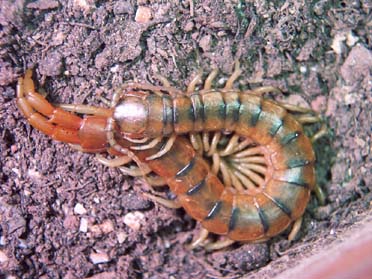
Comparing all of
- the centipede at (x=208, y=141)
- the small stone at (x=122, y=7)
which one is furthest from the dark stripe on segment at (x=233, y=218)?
the small stone at (x=122, y=7)

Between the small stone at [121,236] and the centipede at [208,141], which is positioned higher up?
the centipede at [208,141]

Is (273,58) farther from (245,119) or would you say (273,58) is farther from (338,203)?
(338,203)

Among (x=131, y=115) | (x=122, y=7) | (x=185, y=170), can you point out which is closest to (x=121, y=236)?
(x=185, y=170)

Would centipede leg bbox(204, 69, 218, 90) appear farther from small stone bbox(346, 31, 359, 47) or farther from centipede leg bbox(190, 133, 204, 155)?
small stone bbox(346, 31, 359, 47)

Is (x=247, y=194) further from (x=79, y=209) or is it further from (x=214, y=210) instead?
(x=79, y=209)

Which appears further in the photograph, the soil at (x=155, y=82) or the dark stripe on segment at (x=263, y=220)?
the dark stripe on segment at (x=263, y=220)

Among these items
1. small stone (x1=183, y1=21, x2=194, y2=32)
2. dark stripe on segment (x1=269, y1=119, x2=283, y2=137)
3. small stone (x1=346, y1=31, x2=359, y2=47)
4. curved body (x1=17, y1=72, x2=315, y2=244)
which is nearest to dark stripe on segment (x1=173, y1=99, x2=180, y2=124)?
curved body (x1=17, y1=72, x2=315, y2=244)

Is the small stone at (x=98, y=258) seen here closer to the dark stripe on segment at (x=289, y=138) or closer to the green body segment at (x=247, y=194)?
the green body segment at (x=247, y=194)
